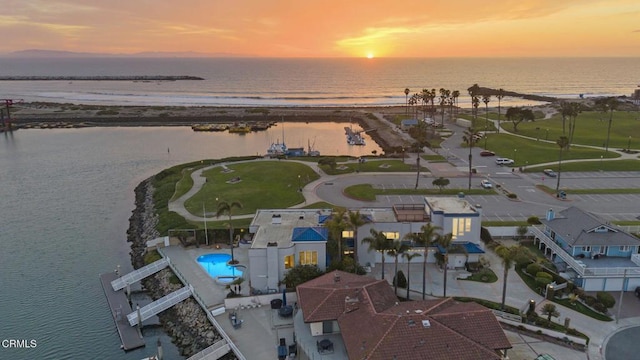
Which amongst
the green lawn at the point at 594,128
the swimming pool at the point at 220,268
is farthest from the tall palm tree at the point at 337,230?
the green lawn at the point at 594,128

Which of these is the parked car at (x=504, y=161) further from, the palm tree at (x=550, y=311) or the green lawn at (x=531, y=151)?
the palm tree at (x=550, y=311)

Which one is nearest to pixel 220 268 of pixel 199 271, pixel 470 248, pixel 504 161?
pixel 199 271

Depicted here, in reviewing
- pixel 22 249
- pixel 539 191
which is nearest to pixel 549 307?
pixel 539 191

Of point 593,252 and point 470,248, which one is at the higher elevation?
point 593,252

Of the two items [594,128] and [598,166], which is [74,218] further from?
[594,128]

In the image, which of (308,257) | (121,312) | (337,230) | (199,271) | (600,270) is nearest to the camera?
(600,270)

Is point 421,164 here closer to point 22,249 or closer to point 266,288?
point 266,288
